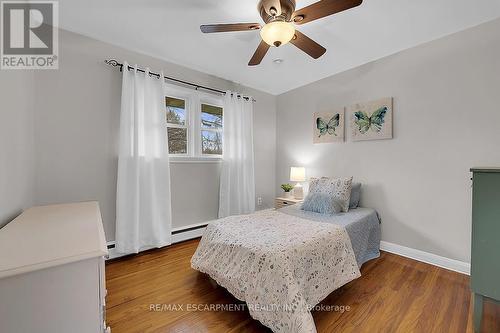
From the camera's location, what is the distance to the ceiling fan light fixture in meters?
1.53

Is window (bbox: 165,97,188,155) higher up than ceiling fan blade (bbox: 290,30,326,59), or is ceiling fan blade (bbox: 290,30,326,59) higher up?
ceiling fan blade (bbox: 290,30,326,59)

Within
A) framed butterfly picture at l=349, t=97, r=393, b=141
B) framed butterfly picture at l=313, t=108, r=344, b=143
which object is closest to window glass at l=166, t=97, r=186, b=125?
framed butterfly picture at l=313, t=108, r=344, b=143

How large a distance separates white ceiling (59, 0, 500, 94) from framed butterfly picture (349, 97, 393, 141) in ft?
1.96

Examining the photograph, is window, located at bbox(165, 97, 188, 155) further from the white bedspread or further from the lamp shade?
the lamp shade

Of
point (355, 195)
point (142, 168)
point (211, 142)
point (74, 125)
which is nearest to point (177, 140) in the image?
point (211, 142)

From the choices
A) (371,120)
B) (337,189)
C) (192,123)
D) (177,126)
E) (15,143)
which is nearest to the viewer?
(15,143)

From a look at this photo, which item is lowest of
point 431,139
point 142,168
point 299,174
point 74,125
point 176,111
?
point 299,174

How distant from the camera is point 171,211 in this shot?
9.34 feet

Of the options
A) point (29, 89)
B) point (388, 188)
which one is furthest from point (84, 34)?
point (388, 188)

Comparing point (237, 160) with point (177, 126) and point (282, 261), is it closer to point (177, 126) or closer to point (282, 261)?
point (177, 126)

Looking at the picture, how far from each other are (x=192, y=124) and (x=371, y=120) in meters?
2.47

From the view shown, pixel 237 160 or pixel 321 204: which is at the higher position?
A: pixel 237 160

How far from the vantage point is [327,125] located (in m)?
3.26

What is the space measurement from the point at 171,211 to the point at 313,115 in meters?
2.63
